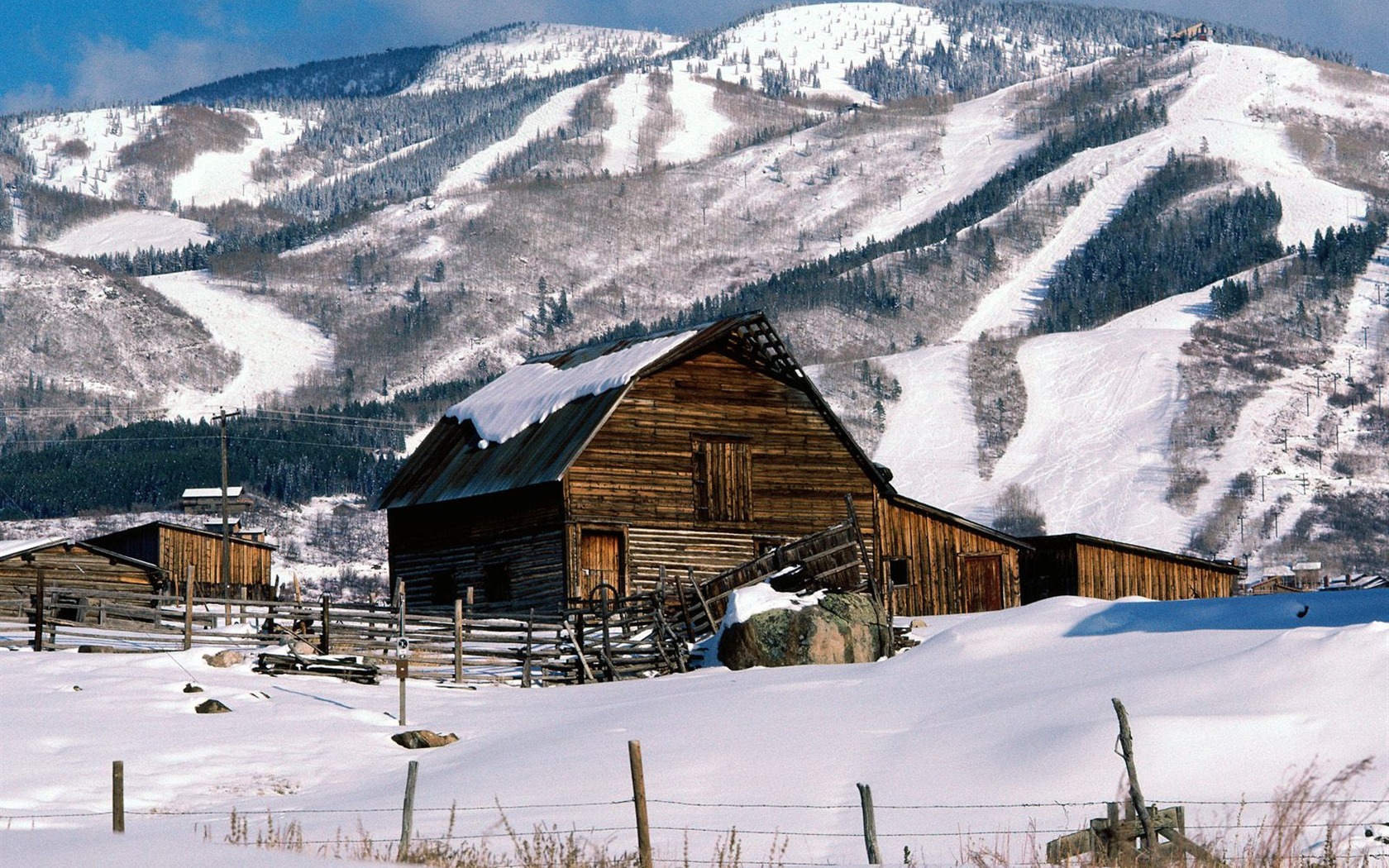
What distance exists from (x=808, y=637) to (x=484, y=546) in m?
14.2

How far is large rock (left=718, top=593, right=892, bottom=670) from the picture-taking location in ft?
121

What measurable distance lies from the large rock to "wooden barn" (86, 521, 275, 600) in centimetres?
4744

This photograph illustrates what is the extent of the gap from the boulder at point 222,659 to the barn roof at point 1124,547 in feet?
103

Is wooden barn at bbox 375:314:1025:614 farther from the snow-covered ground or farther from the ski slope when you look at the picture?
the ski slope

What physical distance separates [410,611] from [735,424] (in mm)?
11993

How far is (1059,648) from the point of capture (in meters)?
32.3

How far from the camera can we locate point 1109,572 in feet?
204

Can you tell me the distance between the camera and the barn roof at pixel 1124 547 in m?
61.5

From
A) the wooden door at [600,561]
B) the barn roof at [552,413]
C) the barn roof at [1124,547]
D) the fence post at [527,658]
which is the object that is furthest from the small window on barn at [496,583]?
the barn roof at [1124,547]

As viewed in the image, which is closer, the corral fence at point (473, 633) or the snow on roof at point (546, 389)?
the corral fence at point (473, 633)

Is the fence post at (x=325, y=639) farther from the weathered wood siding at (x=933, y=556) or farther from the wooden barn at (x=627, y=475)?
the weathered wood siding at (x=933, y=556)

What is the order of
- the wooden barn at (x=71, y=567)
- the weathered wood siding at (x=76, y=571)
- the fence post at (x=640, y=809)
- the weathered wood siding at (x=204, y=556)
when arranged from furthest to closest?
the weathered wood siding at (x=204, y=556)
the weathered wood siding at (x=76, y=571)
the wooden barn at (x=71, y=567)
the fence post at (x=640, y=809)

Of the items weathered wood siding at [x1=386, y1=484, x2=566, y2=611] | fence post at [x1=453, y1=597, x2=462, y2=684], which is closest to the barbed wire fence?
fence post at [x1=453, y1=597, x2=462, y2=684]

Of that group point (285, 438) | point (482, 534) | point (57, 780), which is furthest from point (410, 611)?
point (285, 438)
